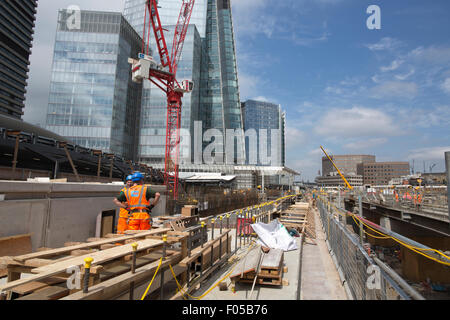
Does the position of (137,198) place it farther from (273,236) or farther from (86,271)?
(273,236)

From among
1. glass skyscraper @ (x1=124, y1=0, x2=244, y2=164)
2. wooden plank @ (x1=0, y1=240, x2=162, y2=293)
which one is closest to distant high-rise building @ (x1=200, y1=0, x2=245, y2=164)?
glass skyscraper @ (x1=124, y1=0, x2=244, y2=164)

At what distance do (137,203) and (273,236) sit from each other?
5825 millimetres

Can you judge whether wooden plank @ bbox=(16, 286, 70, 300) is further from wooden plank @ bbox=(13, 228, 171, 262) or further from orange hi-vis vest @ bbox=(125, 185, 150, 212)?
orange hi-vis vest @ bbox=(125, 185, 150, 212)

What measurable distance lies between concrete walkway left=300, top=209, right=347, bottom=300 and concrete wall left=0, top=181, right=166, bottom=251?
6.87 m

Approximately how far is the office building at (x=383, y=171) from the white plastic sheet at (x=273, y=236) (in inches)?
7880

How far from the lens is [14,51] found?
93.6 metres

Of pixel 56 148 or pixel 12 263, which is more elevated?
pixel 56 148

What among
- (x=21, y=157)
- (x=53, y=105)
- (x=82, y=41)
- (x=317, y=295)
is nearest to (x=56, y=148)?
(x=21, y=157)

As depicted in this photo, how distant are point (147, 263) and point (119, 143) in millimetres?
72519

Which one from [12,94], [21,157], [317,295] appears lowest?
[317,295]

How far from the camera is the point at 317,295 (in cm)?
631

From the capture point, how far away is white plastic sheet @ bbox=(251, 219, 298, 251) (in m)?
9.65

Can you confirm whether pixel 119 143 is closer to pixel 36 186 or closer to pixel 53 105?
pixel 53 105
